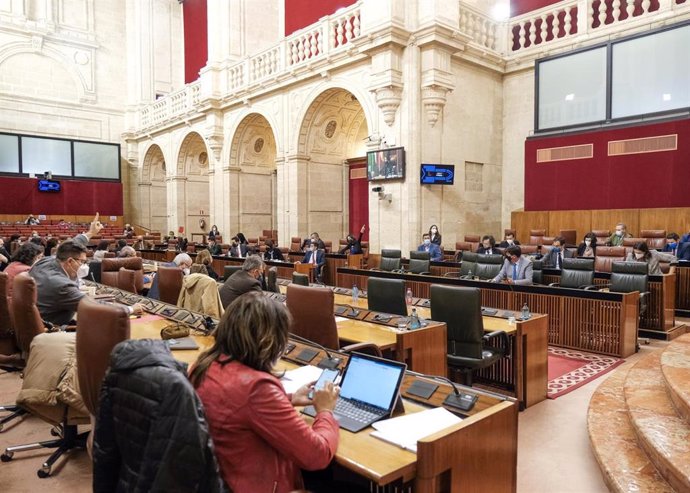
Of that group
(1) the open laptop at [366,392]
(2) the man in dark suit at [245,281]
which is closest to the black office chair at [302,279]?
(2) the man in dark suit at [245,281]

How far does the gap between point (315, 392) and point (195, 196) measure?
59.2 feet

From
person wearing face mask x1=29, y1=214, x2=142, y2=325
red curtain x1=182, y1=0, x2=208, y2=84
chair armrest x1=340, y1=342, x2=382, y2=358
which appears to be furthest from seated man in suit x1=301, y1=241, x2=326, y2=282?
red curtain x1=182, y1=0, x2=208, y2=84

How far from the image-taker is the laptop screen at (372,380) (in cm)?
186

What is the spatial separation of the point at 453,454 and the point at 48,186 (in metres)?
20.2

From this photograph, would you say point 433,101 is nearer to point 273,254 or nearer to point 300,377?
point 273,254

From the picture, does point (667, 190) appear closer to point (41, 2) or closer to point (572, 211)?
point (572, 211)

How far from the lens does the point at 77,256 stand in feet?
12.7

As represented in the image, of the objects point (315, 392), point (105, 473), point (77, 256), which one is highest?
point (77, 256)

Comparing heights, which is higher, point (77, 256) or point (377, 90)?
point (377, 90)

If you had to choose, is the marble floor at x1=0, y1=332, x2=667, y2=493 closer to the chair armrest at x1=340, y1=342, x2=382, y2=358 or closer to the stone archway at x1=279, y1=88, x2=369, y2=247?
the chair armrest at x1=340, y1=342, x2=382, y2=358

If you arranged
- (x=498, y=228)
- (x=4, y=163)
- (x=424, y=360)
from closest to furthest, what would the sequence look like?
(x=424, y=360) < (x=498, y=228) < (x=4, y=163)

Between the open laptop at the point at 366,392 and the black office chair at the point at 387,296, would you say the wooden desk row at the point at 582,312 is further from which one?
the open laptop at the point at 366,392

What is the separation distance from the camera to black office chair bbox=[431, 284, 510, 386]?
349 centimetres

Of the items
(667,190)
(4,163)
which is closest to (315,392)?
(667,190)
